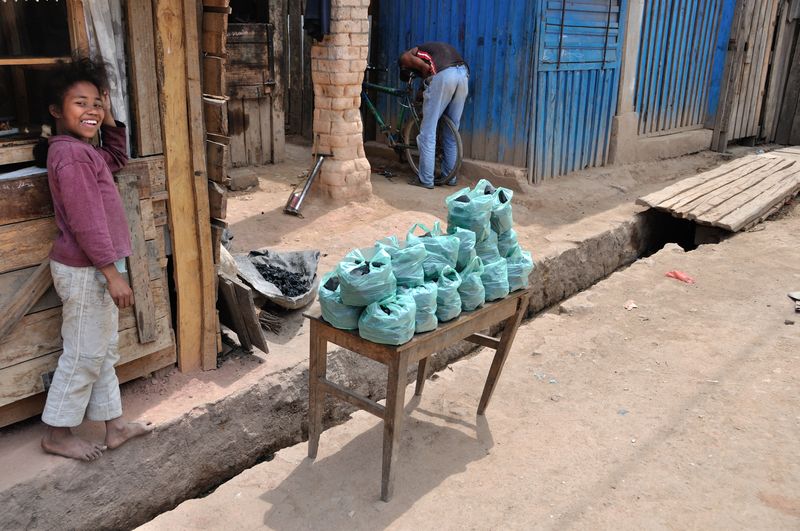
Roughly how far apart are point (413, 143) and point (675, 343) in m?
4.98

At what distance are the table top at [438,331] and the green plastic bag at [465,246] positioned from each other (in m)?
0.28

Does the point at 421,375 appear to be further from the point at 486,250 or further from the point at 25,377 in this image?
the point at 25,377

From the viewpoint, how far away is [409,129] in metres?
9.12

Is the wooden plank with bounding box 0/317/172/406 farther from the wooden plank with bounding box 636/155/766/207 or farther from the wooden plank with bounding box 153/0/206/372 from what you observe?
the wooden plank with bounding box 636/155/766/207

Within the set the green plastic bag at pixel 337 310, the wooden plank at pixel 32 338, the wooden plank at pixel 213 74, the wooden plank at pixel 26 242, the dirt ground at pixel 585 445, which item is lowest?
the dirt ground at pixel 585 445

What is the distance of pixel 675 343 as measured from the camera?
5.34m

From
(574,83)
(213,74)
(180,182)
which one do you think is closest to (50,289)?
(180,182)

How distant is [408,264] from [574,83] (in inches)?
261

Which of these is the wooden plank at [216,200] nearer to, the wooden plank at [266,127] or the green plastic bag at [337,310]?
the green plastic bag at [337,310]

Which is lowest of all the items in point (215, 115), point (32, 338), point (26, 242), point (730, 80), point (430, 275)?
point (32, 338)

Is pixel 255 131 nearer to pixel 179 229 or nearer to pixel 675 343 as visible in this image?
pixel 179 229

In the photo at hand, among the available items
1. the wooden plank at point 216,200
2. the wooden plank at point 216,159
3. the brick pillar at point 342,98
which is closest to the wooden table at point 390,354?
the wooden plank at point 216,200

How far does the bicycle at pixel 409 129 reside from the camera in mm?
8734

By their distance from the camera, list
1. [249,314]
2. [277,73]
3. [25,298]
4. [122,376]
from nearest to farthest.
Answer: [25,298], [122,376], [249,314], [277,73]
